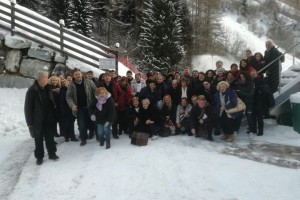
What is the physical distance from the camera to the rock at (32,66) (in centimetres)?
1281

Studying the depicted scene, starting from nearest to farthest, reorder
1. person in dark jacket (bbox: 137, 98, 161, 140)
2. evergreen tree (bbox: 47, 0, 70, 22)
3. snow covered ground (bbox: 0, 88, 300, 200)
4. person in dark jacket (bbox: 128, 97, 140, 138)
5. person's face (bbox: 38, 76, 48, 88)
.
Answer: snow covered ground (bbox: 0, 88, 300, 200)
person's face (bbox: 38, 76, 48, 88)
person in dark jacket (bbox: 137, 98, 161, 140)
person in dark jacket (bbox: 128, 97, 140, 138)
evergreen tree (bbox: 47, 0, 70, 22)

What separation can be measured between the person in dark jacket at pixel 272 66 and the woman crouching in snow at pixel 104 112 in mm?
4234

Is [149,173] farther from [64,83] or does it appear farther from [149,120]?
Answer: [64,83]

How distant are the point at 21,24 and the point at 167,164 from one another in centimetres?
925

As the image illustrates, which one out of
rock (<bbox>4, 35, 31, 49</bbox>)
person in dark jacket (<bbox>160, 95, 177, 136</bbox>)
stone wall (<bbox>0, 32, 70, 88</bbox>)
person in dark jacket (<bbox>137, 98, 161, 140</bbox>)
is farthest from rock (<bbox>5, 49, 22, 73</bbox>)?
person in dark jacket (<bbox>160, 95, 177, 136</bbox>)

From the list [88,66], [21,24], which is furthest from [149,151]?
[21,24]

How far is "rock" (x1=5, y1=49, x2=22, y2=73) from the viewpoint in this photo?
42.3 feet

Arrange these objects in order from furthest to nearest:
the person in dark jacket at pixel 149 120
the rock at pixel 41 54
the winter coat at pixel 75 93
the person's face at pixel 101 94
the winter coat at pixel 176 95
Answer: the rock at pixel 41 54, the winter coat at pixel 176 95, the person in dark jacket at pixel 149 120, the winter coat at pixel 75 93, the person's face at pixel 101 94

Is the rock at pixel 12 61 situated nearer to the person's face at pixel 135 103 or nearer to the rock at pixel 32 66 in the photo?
the rock at pixel 32 66

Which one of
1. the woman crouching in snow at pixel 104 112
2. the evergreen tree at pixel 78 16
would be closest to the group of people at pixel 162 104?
the woman crouching in snow at pixel 104 112

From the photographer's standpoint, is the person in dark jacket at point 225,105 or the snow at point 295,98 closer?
the person in dark jacket at point 225,105

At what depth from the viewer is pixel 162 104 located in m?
8.81

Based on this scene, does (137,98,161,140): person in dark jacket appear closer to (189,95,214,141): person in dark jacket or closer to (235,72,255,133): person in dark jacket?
(189,95,214,141): person in dark jacket

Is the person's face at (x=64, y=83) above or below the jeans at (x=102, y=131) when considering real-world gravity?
above
